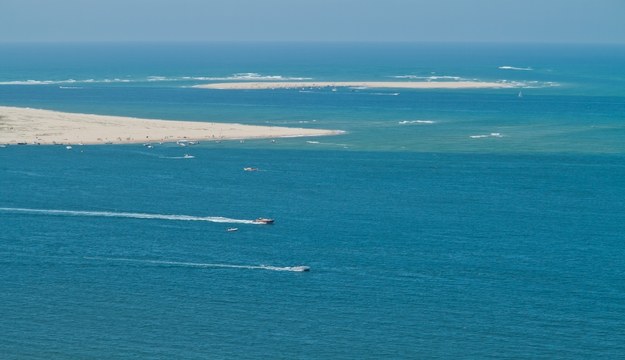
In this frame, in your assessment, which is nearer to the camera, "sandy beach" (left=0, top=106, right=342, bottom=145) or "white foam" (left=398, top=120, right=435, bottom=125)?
"sandy beach" (left=0, top=106, right=342, bottom=145)

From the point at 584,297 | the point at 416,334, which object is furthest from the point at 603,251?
the point at 416,334

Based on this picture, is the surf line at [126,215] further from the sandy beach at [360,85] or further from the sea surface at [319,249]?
the sandy beach at [360,85]

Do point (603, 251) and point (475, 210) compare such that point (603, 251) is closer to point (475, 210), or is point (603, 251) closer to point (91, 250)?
point (475, 210)

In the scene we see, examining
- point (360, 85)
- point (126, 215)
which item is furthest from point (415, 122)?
point (126, 215)

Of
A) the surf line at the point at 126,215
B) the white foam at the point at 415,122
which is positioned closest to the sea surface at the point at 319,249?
the surf line at the point at 126,215

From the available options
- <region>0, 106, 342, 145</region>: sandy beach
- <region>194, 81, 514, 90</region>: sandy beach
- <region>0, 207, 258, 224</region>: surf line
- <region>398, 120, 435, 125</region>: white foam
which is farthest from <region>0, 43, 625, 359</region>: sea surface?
<region>194, 81, 514, 90</region>: sandy beach

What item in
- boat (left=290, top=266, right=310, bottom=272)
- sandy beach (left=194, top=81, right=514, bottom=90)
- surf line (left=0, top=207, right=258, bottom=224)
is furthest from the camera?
sandy beach (left=194, top=81, right=514, bottom=90)

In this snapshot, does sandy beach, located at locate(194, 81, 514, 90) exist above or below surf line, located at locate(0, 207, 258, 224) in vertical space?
above

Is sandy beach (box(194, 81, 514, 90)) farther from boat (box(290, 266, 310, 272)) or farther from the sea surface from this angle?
boat (box(290, 266, 310, 272))
